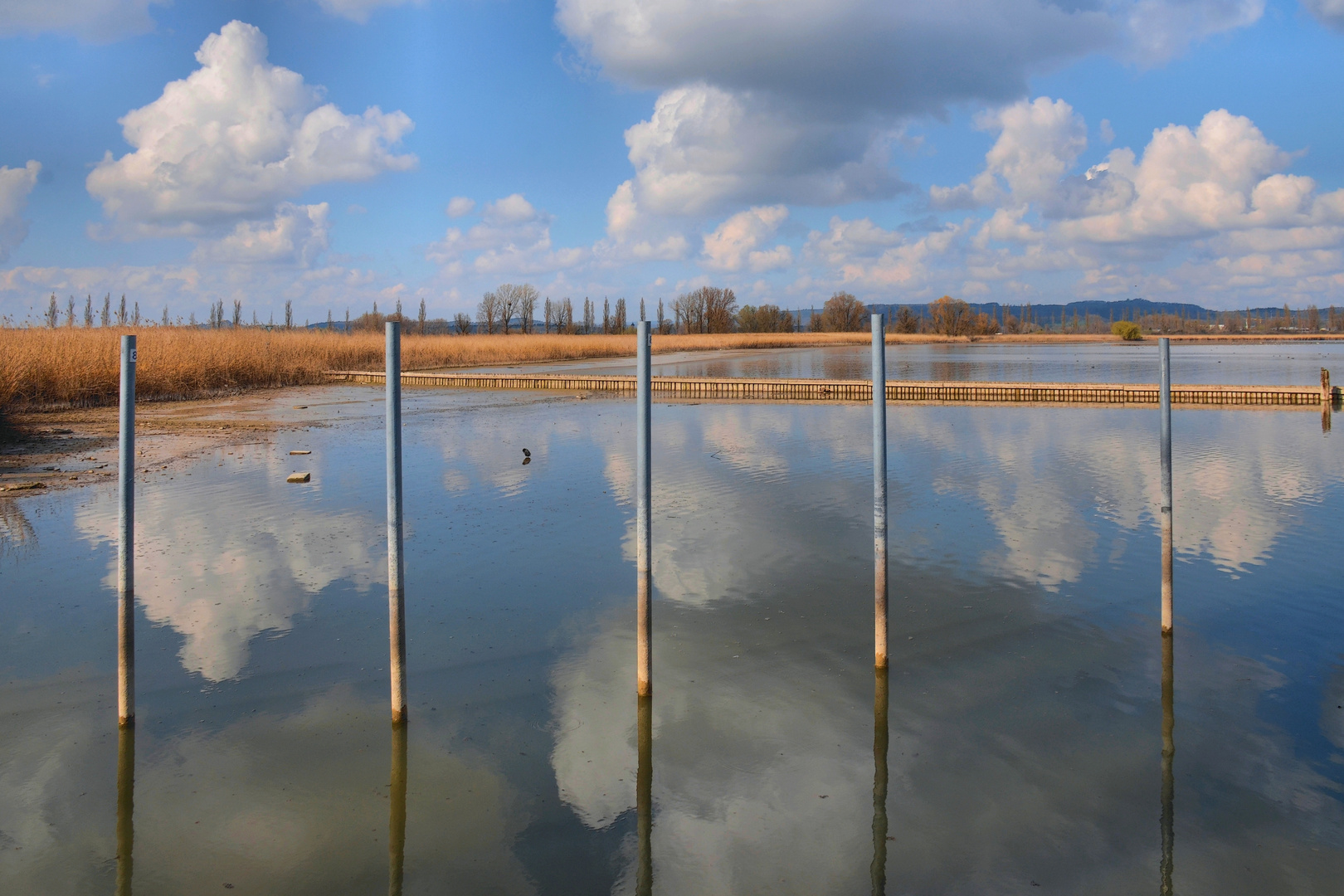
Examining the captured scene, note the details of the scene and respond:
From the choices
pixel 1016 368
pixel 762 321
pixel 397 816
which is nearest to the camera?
pixel 397 816

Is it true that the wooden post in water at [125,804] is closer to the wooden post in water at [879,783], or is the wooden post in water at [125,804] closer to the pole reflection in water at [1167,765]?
the wooden post in water at [879,783]

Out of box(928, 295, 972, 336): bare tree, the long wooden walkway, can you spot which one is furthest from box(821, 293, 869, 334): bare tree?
the long wooden walkway

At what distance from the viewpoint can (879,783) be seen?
14.6ft

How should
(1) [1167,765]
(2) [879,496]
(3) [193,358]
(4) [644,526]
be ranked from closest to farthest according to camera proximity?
(1) [1167,765] < (4) [644,526] < (2) [879,496] < (3) [193,358]

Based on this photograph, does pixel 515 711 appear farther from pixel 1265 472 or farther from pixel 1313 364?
pixel 1313 364

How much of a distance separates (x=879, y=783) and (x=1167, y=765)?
56.3 inches

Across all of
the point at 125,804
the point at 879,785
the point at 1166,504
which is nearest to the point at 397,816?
the point at 125,804

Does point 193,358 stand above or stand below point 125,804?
above

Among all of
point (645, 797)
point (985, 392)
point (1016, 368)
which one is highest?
point (1016, 368)

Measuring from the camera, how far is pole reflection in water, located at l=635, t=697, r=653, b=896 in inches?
147

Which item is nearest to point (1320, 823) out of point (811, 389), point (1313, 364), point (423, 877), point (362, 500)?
point (423, 877)

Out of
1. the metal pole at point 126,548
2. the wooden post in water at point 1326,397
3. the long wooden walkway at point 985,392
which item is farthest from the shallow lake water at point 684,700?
the long wooden walkway at point 985,392

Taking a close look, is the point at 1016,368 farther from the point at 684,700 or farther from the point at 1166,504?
the point at 684,700

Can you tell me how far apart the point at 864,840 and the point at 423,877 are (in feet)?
5.99
